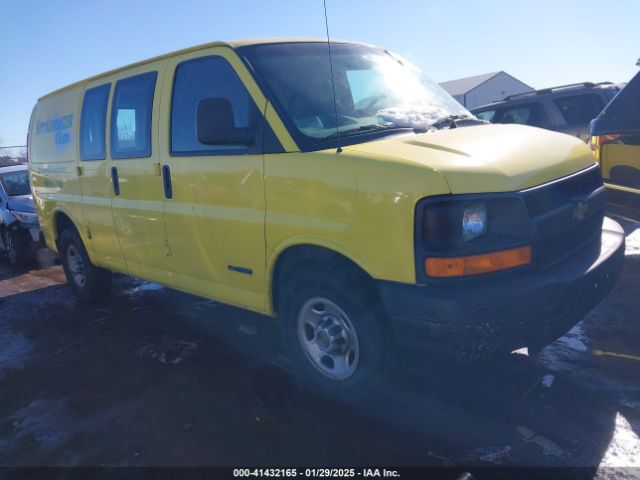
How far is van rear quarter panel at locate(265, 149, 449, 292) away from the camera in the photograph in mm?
2518

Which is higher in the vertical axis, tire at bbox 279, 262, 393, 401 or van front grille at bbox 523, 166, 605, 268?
van front grille at bbox 523, 166, 605, 268

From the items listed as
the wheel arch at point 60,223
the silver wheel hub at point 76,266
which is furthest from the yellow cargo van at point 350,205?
the silver wheel hub at point 76,266

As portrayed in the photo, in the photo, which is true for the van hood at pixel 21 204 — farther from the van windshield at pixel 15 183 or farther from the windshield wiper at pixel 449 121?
the windshield wiper at pixel 449 121

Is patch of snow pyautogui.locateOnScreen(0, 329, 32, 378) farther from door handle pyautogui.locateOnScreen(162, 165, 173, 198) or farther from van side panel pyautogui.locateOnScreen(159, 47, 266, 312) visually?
door handle pyautogui.locateOnScreen(162, 165, 173, 198)

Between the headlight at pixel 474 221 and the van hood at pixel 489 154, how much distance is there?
0.09 m

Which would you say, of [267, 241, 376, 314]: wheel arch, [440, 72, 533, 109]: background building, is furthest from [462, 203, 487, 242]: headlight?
[440, 72, 533, 109]: background building

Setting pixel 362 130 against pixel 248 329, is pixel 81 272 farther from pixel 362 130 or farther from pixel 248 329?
pixel 362 130

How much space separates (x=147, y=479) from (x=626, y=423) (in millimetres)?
2664

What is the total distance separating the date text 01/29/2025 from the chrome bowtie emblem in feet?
5.72

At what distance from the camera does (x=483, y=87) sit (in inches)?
1986

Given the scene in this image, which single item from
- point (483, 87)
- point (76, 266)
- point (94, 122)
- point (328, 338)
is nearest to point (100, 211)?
point (94, 122)

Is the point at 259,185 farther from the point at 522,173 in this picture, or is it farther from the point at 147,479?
the point at 147,479

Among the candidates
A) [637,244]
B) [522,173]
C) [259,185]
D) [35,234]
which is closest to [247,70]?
[259,185]

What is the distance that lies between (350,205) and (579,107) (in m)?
7.46
